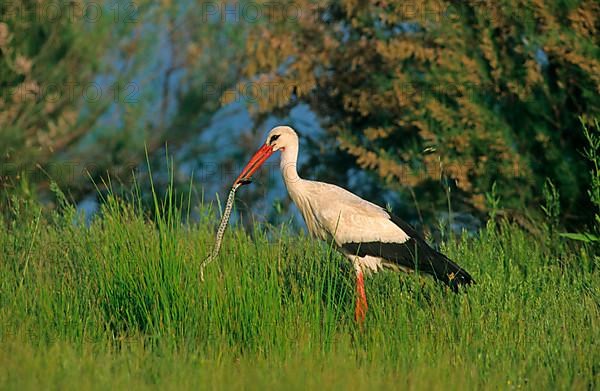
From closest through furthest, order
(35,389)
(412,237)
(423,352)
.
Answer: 1. (35,389)
2. (423,352)
3. (412,237)

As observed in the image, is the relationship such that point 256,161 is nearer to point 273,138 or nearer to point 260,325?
point 273,138

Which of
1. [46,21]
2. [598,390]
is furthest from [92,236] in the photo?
[46,21]

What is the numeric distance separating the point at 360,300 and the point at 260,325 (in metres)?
1.08

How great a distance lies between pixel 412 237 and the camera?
7.68 m

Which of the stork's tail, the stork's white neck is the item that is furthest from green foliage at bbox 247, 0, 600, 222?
the stork's tail

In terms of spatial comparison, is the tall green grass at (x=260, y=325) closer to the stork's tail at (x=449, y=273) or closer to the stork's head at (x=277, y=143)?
the stork's tail at (x=449, y=273)

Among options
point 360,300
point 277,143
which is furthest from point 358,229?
point 277,143

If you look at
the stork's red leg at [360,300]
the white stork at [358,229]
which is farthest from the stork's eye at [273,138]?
the stork's red leg at [360,300]

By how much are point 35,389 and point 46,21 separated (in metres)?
10.9

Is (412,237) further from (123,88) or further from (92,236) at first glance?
(123,88)

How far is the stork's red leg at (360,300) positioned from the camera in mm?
6703

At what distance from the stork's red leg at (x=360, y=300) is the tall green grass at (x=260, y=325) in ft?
0.24

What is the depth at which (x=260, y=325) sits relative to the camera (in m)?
6.17

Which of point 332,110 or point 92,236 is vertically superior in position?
point 92,236
